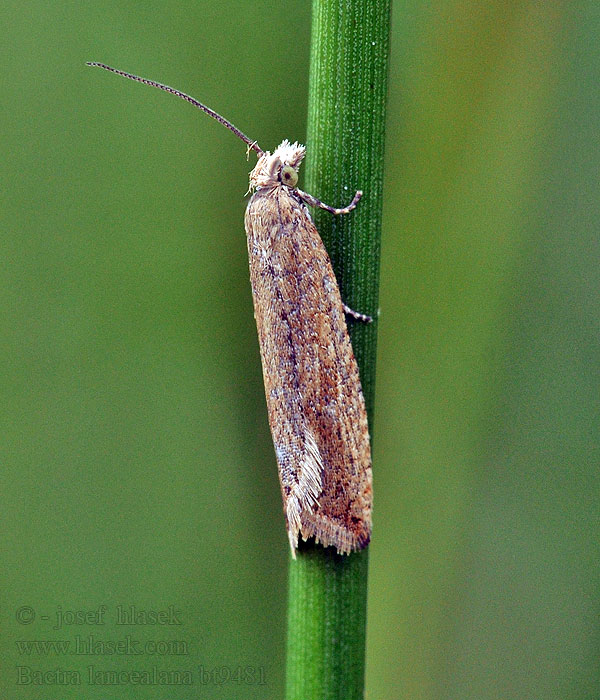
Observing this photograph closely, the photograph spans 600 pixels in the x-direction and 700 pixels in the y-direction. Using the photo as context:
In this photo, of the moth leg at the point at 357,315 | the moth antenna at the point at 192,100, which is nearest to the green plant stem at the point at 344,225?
the moth leg at the point at 357,315

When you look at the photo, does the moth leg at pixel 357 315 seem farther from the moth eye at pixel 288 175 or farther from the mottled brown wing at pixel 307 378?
the moth eye at pixel 288 175

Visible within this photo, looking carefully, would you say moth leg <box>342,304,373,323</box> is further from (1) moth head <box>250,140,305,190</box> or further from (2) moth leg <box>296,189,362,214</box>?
(1) moth head <box>250,140,305,190</box>

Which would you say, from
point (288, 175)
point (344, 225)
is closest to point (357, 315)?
point (344, 225)

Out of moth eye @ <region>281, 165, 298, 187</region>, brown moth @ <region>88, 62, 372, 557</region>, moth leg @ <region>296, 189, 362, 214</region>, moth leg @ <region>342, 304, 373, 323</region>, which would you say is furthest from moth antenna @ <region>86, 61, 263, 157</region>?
moth leg @ <region>342, 304, 373, 323</region>

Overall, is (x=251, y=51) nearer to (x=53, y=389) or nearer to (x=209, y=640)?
(x=53, y=389)

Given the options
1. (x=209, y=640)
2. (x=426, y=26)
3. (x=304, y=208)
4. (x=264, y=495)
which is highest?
(x=426, y=26)

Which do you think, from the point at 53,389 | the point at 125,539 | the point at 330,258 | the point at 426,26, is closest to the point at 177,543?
the point at 125,539
